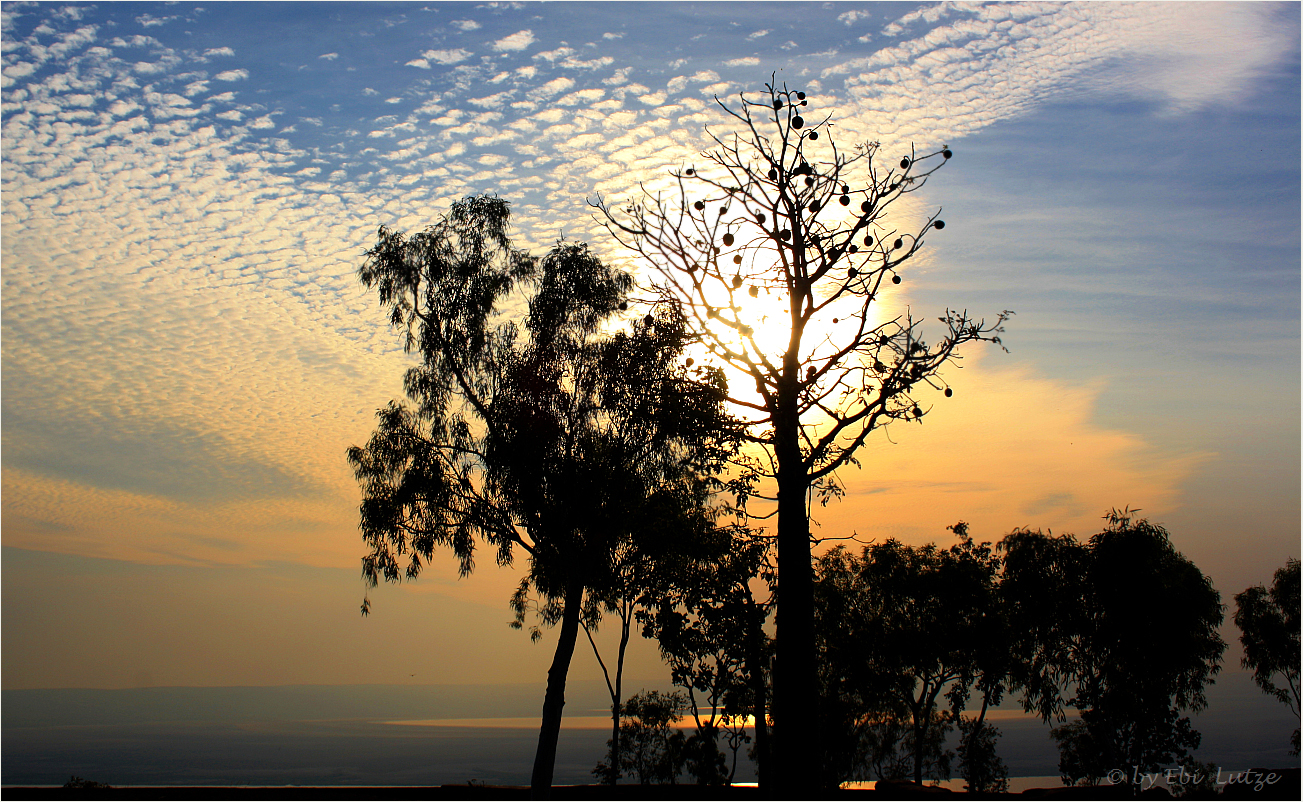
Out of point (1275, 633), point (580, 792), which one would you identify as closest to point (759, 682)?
point (580, 792)

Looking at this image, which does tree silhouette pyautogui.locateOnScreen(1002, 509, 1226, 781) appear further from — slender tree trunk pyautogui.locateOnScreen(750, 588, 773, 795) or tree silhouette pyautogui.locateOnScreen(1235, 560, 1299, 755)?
slender tree trunk pyautogui.locateOnScreen(750, 588, 773, 795)

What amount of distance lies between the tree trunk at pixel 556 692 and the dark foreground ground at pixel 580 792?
36.7 feet

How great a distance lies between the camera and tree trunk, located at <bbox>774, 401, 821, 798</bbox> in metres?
10.8

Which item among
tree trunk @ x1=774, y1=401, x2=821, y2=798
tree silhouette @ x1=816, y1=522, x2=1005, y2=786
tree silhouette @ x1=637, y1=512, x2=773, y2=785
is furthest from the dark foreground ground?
tree silhouette @ x1=816, y1=522, x2=1005, y2=786

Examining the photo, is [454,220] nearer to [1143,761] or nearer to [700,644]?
[700,644]

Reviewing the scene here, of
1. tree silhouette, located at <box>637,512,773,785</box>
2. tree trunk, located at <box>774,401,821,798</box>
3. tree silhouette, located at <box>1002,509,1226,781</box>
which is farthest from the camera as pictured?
tree silhouette, located at <box>1002,509,1226,781</box>

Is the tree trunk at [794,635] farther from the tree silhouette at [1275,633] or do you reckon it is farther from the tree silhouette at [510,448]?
the tree silhouette at [1275,633]

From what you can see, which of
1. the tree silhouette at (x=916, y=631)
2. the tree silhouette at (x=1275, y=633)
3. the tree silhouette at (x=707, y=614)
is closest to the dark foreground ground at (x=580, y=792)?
the tree silhouette at (x=707, y=614)

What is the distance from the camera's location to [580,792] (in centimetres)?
1152

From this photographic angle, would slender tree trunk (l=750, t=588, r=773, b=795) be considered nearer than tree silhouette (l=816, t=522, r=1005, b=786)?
Yes

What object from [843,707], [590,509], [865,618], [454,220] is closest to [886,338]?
[590,509]

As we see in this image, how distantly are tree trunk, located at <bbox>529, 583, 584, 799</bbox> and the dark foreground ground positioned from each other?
1117 centimetres

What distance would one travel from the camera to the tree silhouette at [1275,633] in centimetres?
4478

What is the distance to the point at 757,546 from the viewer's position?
15.3 meters
